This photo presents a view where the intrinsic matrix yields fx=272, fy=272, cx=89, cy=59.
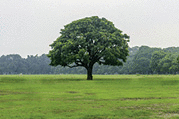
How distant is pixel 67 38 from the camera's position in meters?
57.9

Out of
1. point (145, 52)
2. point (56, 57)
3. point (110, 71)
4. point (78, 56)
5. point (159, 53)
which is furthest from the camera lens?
point (110, 71)

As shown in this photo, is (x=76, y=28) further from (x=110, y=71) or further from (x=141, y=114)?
(x=110, y=71)

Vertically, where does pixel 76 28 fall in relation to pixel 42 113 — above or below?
above

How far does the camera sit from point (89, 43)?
2211 inches

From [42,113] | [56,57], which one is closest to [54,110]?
[42,113]

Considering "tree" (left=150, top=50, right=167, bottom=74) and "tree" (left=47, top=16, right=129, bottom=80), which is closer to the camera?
"tree" (left=47, top=16, right=129, bottom=80)

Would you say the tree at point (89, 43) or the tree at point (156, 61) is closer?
the tree at point (89, 43)

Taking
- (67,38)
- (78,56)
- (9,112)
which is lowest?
(9,112)

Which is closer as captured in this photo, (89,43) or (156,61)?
(89,43)

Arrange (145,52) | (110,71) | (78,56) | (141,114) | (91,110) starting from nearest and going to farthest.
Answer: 1. (141,114)
2. (91,110)
3. (78,56)
4. (145,52)
5. (110,71)

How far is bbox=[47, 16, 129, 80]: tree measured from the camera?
176ft

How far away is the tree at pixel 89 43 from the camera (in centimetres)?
5359

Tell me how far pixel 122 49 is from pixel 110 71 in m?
101

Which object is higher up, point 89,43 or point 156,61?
point 89,43
